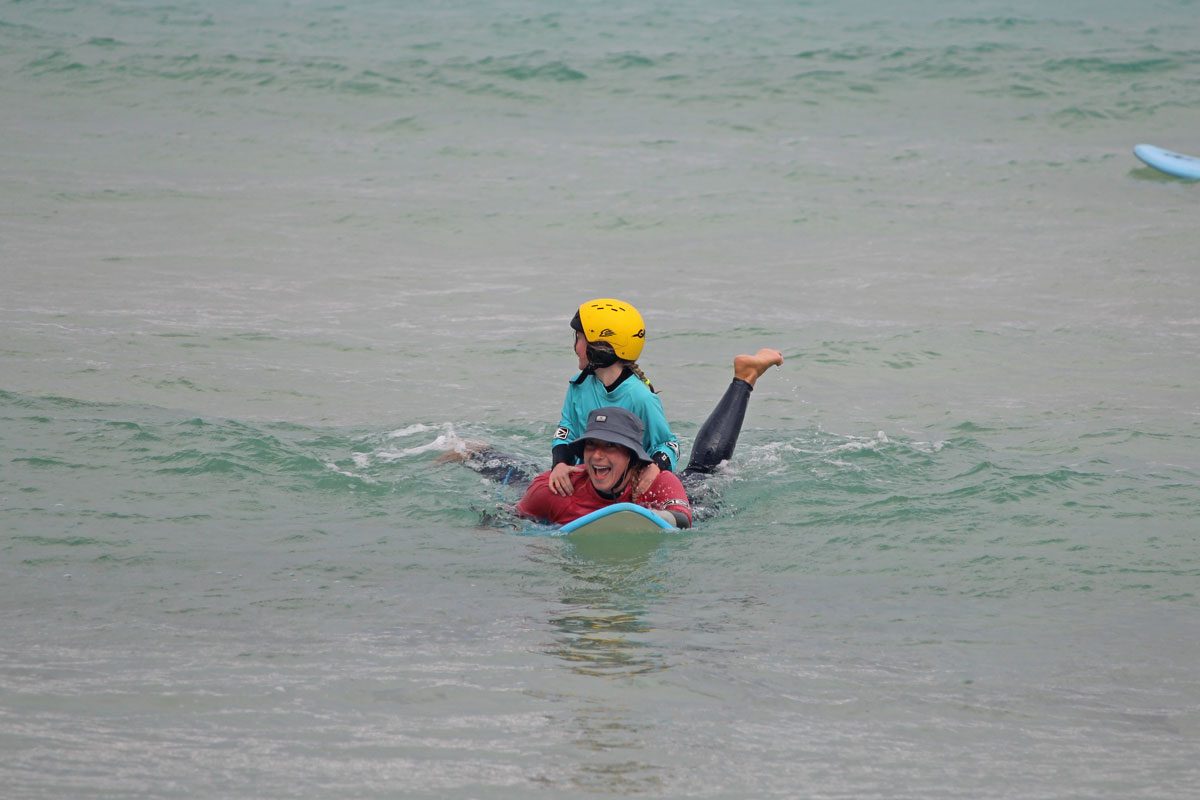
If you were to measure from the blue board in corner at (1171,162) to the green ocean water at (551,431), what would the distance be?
0.41m

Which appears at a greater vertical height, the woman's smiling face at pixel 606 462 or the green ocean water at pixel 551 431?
the woman's smiling face at pixel 606 462

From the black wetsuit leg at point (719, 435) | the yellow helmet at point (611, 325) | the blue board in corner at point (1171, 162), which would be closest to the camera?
the yellow helmet at point (611, 325)

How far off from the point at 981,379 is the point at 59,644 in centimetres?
882

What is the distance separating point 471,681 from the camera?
18.2 ft

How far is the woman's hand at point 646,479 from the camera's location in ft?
25.6

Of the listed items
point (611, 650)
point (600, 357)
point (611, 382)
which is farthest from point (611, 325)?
point (611, 650)

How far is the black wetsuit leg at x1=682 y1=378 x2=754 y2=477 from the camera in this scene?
30.5 ft

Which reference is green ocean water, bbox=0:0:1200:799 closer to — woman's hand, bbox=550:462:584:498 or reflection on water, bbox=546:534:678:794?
reflection on water, bbox=546:534:678:794

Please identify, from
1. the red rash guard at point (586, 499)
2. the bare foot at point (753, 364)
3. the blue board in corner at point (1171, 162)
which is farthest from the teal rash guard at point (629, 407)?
the blue board in corner at point (1171, 162)

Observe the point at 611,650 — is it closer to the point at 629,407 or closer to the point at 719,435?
the point at 629,407

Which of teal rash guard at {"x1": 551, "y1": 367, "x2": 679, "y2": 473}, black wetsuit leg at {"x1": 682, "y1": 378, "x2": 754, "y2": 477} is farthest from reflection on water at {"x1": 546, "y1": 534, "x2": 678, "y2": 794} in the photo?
black wetsuit leg at {"x1": 682, "y1": 378, "x2": 754, "y2": 477}

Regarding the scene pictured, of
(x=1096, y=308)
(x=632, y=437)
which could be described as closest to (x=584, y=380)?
(x=632, y=437)

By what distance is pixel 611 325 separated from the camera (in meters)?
8.21

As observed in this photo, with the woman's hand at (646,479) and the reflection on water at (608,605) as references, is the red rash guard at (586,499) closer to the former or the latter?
the woman's hand at (646,479)
